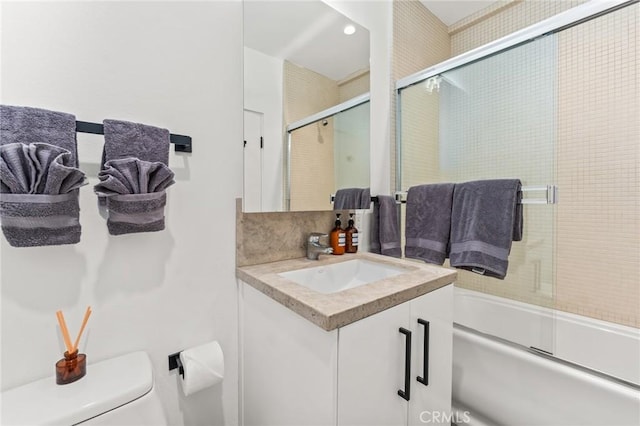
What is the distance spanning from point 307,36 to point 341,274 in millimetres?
1098

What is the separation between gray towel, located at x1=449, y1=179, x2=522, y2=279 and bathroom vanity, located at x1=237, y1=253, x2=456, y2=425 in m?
0.26

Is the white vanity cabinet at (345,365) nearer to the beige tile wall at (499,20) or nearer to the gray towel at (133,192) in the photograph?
the gray towel at (133,192)

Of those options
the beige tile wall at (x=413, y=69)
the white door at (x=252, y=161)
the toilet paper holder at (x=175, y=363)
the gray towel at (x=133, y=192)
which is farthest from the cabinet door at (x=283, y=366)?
the beige tile wall at (x=413, y=69)

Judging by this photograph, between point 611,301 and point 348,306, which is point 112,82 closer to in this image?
point 348,306

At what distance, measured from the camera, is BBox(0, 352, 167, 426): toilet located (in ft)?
2.01

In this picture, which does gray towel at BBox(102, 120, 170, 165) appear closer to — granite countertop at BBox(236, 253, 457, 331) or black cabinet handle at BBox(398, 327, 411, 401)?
granite countertop at BBox(236, 253, 457, 331)

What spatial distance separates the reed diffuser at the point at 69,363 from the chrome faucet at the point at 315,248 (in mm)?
805

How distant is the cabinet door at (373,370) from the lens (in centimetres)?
70

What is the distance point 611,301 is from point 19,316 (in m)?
2.61

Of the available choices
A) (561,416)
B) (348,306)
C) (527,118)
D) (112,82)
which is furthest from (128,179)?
(527,118)

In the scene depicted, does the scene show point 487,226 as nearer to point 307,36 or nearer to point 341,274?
point 341,274

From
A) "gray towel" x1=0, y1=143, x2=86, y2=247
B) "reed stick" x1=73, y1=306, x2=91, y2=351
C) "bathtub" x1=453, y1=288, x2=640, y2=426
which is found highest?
"gray towel" x1=0, y1=143, x2=86, y2=247

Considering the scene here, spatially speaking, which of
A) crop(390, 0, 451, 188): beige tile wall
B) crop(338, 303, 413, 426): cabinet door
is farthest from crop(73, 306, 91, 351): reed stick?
crop(390, 0, 451, 188): beige tile wall

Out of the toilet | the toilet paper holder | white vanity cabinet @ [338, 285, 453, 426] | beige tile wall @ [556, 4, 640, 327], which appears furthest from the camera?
beige tile wall @ [556, 4, 640, 327]
